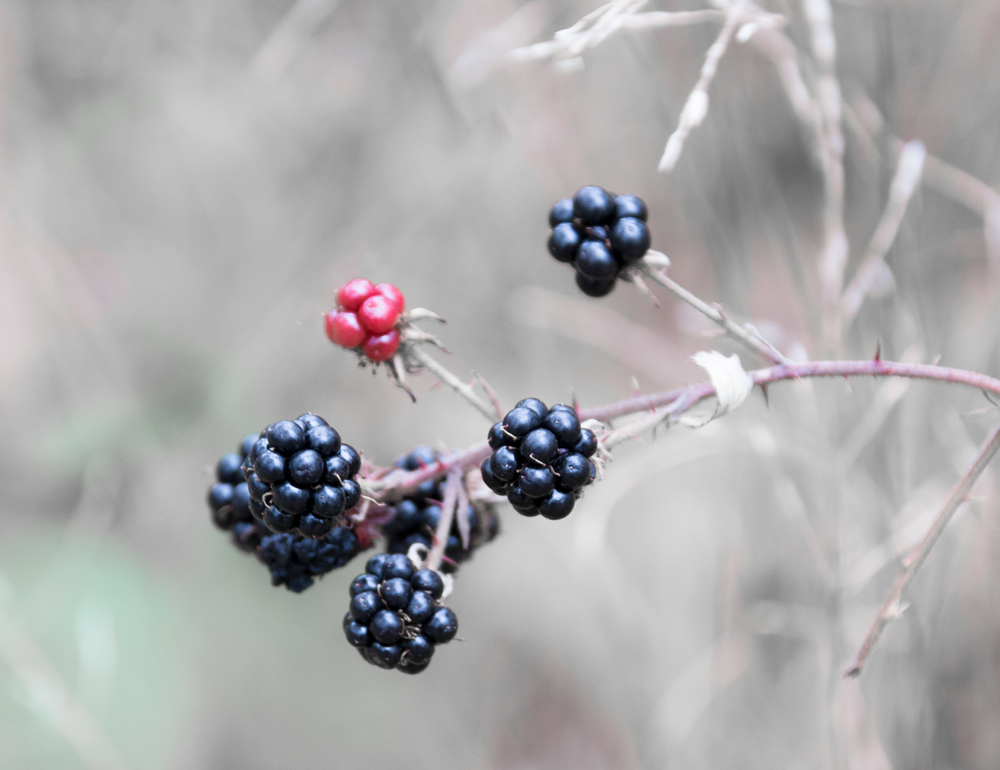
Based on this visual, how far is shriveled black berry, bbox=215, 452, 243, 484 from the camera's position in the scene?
971 millimetres

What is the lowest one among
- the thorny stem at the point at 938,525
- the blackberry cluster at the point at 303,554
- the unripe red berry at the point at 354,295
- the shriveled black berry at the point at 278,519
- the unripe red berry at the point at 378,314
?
the thorny stem at the point at 938,525

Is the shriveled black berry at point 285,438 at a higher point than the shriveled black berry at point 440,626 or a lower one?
higher

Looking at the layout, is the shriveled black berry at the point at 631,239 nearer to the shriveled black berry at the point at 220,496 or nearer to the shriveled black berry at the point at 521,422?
the shriveled black berry at the point at 521,422

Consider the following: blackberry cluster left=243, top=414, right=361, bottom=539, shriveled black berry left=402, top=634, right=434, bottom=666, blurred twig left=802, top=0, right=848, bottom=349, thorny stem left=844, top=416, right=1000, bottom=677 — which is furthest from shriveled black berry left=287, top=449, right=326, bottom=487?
blurred twig left=802, top=0, right=848, bottom=349

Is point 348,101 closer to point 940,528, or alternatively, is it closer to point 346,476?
point 346,476

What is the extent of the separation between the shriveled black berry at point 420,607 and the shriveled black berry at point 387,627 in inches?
0.6

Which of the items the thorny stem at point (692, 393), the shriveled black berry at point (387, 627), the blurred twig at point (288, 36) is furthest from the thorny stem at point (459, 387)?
the blurred twig at point (288, 36)

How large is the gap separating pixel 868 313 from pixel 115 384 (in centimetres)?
Answer: 227

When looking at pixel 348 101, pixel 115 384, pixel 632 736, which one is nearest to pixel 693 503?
pixel 632 736

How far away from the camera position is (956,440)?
165 cm

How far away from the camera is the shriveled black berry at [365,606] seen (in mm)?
795

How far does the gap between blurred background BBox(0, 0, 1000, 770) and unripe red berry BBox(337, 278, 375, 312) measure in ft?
3.03

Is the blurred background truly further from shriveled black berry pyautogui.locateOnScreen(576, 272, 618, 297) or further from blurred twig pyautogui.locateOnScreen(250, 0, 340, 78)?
shriveled black berry pyautogui.locateOnScreen(576, 272, 618, 297)

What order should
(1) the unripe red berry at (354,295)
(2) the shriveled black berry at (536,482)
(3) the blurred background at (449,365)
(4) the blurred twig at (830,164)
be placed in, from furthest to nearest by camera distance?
(3) the blurred background at (449,365)
(4) the blurred twig at (830,164)
(1) the unripe red berry at (354,295)
(2) the shriveled black berry at (536,482)
